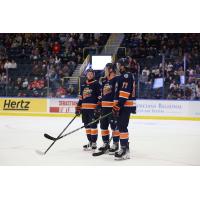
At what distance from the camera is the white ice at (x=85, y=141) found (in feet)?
15.6

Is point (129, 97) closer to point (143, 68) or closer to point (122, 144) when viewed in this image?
point (122, 144)

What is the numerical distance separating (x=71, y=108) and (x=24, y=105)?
1120 millimetres

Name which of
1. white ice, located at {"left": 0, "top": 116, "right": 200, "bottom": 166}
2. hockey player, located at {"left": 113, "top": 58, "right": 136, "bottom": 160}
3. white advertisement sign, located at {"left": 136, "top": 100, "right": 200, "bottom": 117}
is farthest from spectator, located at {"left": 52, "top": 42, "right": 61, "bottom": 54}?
hockey player, located at {"left": 113, "top": 58, "right": 136, "bottom": 160}

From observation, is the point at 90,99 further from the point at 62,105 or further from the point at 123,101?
the point at 62,105

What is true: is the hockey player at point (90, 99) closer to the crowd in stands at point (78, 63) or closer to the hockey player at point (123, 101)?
the hockey player at point (123, 101)

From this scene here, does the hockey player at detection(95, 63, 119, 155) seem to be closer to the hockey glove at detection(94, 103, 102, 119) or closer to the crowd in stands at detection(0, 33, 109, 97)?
the hockey glove at detection(94, 103, 102, 119)

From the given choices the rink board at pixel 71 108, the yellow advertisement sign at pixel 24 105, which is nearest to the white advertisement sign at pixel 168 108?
the rink board at pixel 71 108

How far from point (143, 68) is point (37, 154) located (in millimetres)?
4704

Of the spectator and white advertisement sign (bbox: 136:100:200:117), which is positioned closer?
white advertisement sign (bbox: 136:100:200:117)

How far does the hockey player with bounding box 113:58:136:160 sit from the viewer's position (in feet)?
14.6

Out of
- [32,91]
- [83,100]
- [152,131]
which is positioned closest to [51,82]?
[32,91]

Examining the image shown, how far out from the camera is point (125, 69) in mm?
4562

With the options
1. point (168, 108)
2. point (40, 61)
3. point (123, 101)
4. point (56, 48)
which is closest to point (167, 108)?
point (168, 108)
